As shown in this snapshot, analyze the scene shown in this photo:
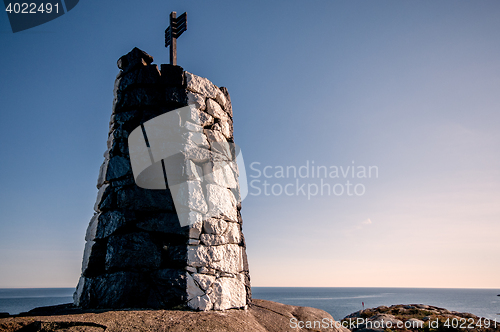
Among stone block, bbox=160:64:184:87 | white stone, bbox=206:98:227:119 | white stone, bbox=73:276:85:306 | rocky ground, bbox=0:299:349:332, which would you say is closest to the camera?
rocky ground, bbox=0:299:349:332

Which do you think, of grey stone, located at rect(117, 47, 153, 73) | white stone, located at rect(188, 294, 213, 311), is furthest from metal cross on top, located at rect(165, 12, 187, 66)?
white stone, located at rect(188, 294, 213, 311)

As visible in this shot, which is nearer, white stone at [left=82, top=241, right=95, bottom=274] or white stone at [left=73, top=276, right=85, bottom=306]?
white stone at [left=73, top=276, right=85, bottom=306]

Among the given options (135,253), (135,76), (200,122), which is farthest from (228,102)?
(135,253)

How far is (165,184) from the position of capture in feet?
14.4

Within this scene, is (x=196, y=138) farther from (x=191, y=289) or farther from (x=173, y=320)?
(x=173, y=320)

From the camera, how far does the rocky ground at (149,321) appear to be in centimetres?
302

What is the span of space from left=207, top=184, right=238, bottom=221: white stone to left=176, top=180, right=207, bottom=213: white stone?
0.11m

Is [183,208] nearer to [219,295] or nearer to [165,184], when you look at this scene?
[165,184]

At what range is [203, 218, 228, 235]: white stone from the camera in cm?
435

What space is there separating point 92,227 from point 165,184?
1.34 m

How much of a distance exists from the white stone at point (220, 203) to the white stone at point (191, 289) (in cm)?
89

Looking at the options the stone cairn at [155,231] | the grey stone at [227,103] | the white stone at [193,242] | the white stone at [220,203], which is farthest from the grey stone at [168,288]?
the grey stone at [227,103]

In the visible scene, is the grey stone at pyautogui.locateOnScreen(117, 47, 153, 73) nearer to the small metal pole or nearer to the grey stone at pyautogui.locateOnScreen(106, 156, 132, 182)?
the small metal pole

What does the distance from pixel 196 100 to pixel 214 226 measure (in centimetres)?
190
